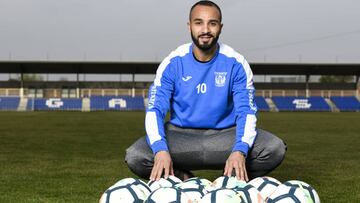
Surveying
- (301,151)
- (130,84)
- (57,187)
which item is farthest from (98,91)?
(57,187)

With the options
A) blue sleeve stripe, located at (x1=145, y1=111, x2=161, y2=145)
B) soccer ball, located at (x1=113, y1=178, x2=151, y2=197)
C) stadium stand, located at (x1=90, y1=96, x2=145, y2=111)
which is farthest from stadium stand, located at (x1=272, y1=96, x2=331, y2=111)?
soccer ball, located at (x1=113, y1=178, x2=151, y2=197)

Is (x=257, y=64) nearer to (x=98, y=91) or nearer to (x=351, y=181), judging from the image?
(x=98, y=91)

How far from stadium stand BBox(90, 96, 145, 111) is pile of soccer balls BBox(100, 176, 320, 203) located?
53927 millimetres

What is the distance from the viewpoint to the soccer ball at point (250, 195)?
3.57m

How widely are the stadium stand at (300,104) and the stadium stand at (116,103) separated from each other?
16.8 metres

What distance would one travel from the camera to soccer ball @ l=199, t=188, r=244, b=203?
331cm

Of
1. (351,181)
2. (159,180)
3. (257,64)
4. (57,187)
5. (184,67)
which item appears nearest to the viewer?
(159,180)

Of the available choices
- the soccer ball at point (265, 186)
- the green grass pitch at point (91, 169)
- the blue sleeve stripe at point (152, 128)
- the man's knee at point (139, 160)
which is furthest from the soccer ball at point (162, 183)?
the green grass pitch at point (91, 169)

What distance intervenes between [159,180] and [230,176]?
1.95 ft

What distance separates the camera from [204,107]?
187 inches

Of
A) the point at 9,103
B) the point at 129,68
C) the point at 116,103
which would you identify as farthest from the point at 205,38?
the point at 9,103

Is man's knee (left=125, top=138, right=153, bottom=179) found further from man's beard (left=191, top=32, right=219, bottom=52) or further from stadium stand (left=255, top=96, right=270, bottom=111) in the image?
stadium stand (left=255, top=96, right=270, bottom=111)

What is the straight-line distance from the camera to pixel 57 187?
625cm

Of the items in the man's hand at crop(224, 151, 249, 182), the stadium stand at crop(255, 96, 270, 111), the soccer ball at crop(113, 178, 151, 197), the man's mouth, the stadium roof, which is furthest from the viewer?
the stadium roof
